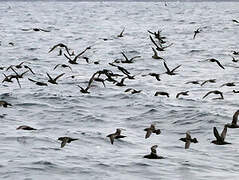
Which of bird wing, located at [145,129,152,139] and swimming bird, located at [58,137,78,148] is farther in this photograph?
bird wing, located at [145,129,152,139]

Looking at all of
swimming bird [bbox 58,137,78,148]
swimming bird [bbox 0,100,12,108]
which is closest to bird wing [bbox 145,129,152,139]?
swimming bird [bbox 58,137,78,148]

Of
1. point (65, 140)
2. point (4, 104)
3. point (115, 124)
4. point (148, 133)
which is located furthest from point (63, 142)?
point (4, 104)

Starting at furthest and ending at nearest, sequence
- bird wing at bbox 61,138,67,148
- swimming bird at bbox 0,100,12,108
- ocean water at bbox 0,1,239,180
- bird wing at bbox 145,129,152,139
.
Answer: swimming bird at bbox 0,100,12,108
bird wing at bbox 145,129,152,139
bird wing at bbox 61,138,67,148
ocean water at bbox 0,1,239,180

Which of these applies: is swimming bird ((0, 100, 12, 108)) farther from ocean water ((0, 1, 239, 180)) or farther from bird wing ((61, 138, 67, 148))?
bird wing ((61, 138, 67, 148))

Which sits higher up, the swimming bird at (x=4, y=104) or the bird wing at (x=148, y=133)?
the swimming bird at (x=4, y=104)

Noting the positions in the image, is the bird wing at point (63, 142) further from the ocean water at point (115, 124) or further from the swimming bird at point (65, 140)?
the ocean water at point (115, 124)

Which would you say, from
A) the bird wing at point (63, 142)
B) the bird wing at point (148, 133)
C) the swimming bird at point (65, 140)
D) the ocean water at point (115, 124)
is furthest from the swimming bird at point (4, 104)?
the bird wing at point (148, 133)

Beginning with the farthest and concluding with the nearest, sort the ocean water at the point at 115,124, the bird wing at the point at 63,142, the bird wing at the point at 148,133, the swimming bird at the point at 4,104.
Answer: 1. the swimming bird at the point at 4,104
2. the bird wing at the point at 148,133
3. the bird wing at the point at 63,142
4. the ocean water at the point at 115,124

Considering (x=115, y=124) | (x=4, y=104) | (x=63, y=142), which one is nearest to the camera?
(x=63, y=142)

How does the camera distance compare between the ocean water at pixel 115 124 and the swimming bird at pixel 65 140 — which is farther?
the swimming bird at pixel 65 140

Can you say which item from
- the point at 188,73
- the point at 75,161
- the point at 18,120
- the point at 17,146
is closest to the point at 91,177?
the point at 75,161

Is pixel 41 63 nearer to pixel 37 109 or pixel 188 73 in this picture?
pixel 188 73

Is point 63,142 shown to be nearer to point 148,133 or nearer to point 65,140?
point 65,140

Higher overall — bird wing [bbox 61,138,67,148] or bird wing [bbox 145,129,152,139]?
bird wing [bbox 145,129,152,139]
